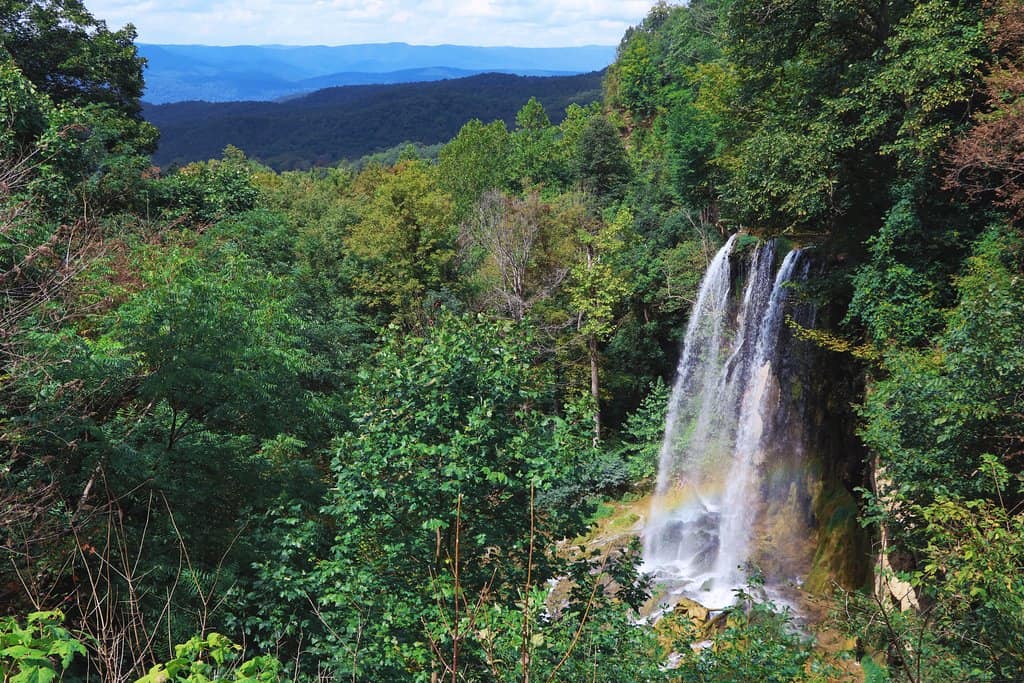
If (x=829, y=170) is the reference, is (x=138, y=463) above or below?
below

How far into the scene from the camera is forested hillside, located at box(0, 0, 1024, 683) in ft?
21.5

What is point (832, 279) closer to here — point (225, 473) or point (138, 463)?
point (225, 473)

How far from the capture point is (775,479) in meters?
15.6

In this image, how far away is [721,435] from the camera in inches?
681

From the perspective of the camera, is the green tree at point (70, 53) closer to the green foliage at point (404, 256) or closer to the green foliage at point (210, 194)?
the green foliage at point (210, 194)

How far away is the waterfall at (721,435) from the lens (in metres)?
15.5

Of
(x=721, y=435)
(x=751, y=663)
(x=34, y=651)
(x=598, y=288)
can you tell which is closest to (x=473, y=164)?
(x=598, y=288)

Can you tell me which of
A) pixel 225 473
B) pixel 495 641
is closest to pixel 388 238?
pixel 225 473

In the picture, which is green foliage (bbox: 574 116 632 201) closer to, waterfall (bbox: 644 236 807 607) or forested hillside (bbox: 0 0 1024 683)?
forested hillside (bbox: 0 0 1024 683)

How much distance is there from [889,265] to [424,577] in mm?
10448

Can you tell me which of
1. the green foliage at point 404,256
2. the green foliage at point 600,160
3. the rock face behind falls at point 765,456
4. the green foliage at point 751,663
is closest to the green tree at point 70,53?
the green foliage at point 404,256

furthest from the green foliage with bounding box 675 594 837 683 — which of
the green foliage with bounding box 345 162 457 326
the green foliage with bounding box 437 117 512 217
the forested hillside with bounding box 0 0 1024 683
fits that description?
the green foliage with bounding box 437 117 512 217

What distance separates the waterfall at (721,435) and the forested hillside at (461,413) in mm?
943

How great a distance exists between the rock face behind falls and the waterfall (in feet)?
0.10
